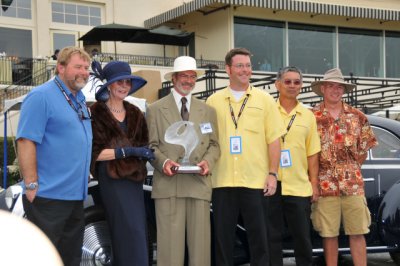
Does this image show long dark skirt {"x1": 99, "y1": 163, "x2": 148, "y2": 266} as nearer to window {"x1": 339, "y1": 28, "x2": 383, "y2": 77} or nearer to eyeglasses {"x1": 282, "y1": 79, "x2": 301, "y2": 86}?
eyeglasses {"x1": 282, "y1": 79, "x2": 301, "y2": 86}

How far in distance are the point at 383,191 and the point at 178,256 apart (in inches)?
86.5

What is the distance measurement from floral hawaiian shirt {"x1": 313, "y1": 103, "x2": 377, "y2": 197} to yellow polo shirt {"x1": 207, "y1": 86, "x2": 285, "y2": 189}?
0.57m

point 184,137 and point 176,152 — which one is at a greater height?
point 184,137

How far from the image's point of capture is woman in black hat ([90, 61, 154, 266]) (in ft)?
12.9

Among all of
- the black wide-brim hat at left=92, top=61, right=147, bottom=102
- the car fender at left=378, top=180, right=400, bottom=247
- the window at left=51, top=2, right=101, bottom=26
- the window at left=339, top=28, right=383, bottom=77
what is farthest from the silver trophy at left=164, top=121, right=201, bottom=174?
the window at left=339, top=28, right=383, bottom=77

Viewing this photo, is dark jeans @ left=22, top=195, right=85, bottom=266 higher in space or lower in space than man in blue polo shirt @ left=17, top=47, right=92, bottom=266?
lower

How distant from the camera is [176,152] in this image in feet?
13.8

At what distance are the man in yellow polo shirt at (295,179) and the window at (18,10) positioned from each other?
52.0ft

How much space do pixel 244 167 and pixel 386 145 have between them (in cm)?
184

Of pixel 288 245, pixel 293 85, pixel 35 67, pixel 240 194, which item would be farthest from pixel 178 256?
pixel 35 67

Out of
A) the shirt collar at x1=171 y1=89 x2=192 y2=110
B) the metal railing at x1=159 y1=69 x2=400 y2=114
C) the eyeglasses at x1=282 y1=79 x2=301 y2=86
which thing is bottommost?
the shirt collar at x1=171 y1=89 x2=192 y2=110

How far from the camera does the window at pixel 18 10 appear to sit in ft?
59.7

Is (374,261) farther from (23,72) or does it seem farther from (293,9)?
(293,9)

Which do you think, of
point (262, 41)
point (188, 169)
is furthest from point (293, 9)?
point (188, 169)
